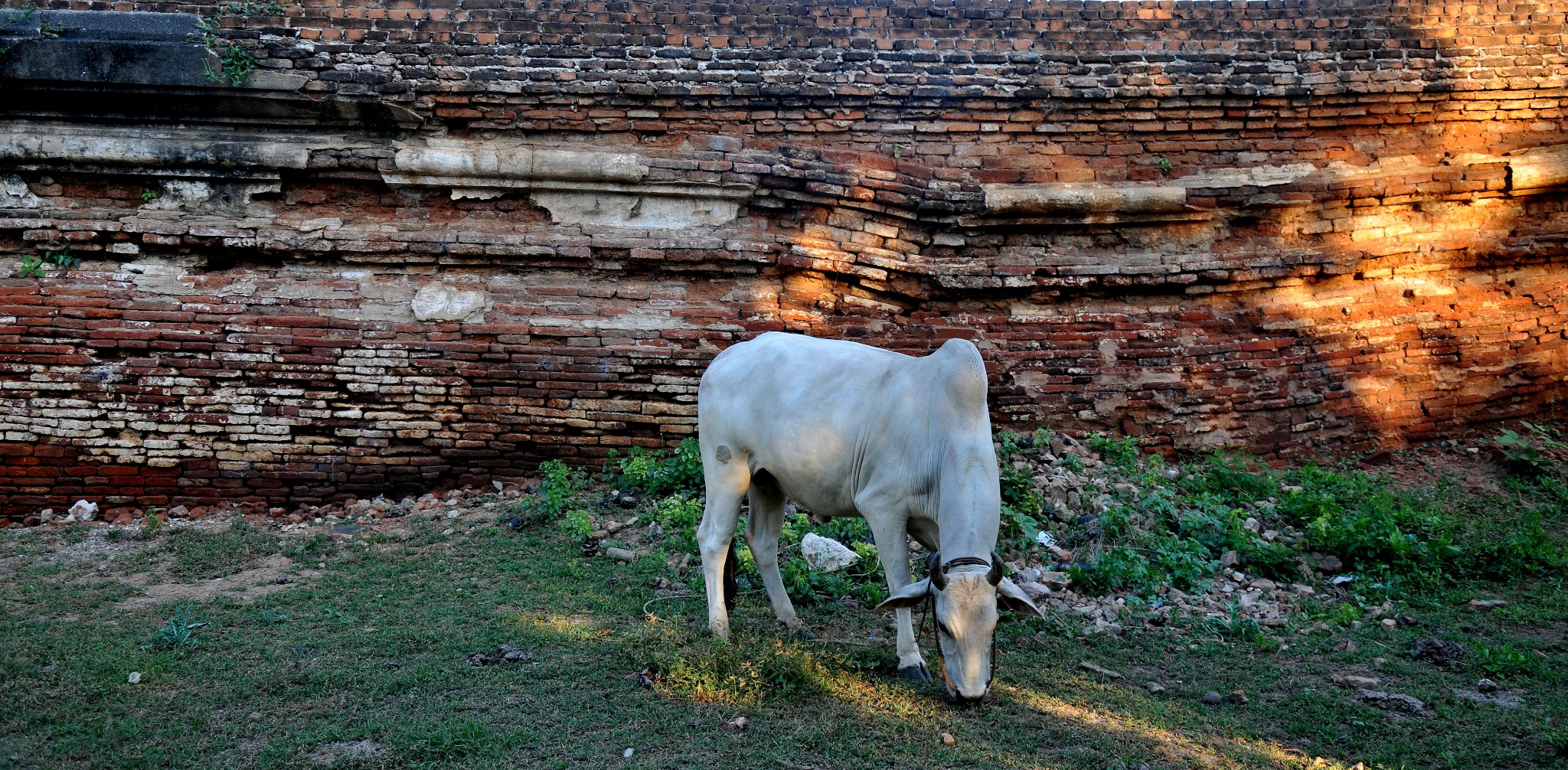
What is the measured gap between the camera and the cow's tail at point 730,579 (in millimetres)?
5186

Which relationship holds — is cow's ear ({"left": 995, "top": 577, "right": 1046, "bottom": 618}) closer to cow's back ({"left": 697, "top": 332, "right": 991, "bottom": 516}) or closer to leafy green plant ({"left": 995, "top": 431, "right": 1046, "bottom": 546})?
cow's back ({"left": 697, "top": 332, "right": 991, "bottom": 516})

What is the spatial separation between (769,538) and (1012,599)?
4.85 feet

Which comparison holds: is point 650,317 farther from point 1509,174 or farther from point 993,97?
point 1509,174

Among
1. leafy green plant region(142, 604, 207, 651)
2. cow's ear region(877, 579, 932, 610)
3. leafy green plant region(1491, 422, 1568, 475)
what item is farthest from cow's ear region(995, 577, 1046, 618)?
leafy green plant region(1491, 422, 1568, 475)

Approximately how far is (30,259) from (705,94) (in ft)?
18.3

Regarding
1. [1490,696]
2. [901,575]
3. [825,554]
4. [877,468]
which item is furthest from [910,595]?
[1490,696]

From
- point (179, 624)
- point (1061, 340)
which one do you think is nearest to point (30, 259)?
point (179, 624)

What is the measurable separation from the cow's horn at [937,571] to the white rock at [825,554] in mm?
1840

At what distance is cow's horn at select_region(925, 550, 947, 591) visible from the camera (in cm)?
415

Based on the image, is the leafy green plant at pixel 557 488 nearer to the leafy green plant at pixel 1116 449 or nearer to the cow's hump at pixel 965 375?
the cow's hump at pixel 965 375

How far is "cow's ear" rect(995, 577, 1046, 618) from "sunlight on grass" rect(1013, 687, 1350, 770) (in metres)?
0.43

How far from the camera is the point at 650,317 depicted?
26.9 ft

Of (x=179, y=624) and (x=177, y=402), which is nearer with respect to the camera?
(x=179, y=624)

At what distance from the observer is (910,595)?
423 cm
